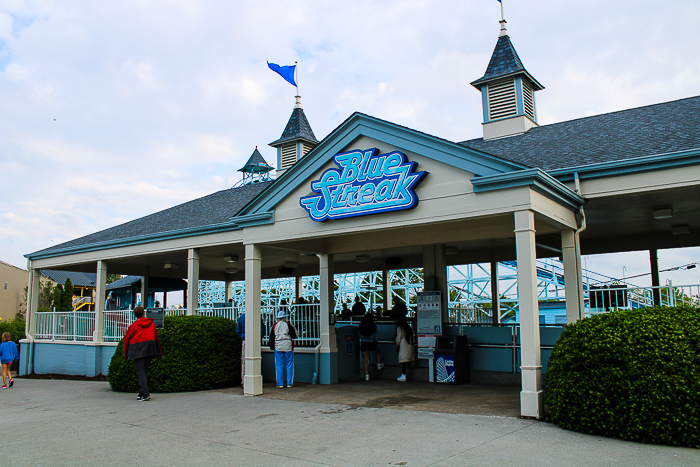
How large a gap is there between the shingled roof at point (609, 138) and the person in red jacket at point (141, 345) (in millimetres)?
7567

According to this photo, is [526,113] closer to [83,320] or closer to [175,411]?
[175,411]

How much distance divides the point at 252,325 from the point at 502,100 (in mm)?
9357

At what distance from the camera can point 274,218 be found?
1162 cm

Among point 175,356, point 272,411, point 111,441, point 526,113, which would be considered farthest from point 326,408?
point 526,113

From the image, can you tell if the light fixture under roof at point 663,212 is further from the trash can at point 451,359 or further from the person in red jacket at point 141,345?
the person in red jacket at point 141,345

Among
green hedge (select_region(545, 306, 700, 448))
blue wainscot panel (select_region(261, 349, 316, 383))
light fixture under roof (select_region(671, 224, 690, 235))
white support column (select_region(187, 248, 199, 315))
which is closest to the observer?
green hedge (select_region(545, 306, 700, 448))

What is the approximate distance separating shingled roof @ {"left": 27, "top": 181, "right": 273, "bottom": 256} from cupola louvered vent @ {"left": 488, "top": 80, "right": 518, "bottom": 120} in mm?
6838

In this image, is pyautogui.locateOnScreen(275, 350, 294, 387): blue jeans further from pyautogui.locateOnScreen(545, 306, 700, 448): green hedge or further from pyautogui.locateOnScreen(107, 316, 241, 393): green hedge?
pyautogui.locateOnScreen(545, 306, 700, 448): green hedge

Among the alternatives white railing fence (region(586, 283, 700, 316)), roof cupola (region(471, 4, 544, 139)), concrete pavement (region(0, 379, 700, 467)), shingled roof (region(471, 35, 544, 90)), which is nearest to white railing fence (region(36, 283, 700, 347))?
white railing fence (region(586, 283, 700, 316))

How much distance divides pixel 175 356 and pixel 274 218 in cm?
375

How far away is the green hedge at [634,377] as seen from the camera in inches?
244

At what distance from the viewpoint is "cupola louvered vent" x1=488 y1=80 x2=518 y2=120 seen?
15.4m

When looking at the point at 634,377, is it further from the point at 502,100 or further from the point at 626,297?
the point at 502,100

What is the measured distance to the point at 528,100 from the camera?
627 inches
